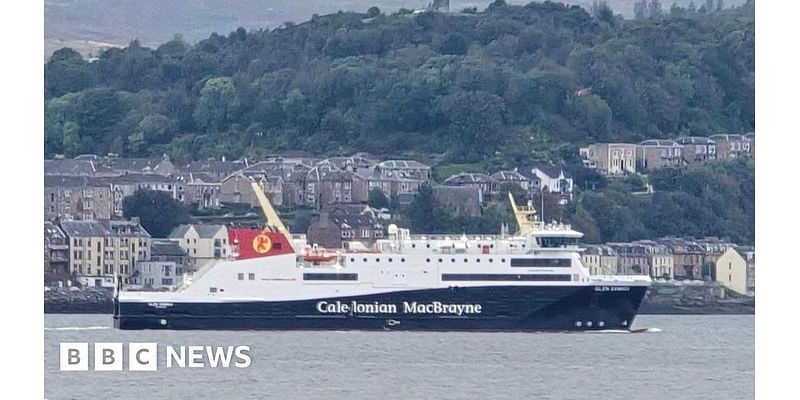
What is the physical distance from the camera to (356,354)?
25.2m

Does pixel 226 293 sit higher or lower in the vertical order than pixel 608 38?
lower

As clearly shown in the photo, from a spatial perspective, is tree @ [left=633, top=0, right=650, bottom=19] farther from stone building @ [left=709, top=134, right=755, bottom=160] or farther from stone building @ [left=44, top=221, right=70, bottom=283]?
stone building @ [left=44, top=221, right=70, bottom=283]

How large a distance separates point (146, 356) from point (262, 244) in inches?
133

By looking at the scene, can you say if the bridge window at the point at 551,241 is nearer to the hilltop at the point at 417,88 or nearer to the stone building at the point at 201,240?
the stone building at the point at 201,240

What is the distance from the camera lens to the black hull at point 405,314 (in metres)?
27.7

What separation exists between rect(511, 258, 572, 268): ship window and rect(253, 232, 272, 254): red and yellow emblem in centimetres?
270

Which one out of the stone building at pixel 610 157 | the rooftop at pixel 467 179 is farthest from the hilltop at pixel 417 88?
the rooftop at pixel 467 179

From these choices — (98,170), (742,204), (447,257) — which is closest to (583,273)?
(447,257)

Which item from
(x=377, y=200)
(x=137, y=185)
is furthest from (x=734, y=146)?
(x=137, y=185)

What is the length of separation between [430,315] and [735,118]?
2165 centimetres

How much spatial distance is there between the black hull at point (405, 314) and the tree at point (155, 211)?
11829 mm

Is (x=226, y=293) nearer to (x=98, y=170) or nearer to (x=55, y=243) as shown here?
(x=55, y=243)

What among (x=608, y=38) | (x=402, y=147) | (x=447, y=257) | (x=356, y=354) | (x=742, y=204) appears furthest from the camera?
(x=608, y=38)

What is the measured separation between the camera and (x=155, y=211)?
40594mm
